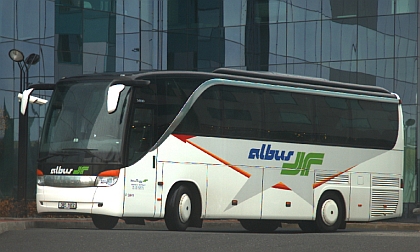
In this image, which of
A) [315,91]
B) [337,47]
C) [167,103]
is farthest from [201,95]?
[337,47]

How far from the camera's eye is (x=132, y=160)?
61.5 ft

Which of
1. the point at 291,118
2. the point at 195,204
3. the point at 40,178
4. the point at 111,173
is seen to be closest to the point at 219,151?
the point at 195,204

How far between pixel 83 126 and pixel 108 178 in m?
1.23

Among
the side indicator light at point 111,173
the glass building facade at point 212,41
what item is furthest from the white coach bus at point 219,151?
the glass building facade at point 212,41

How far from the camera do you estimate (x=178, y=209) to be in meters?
19.3

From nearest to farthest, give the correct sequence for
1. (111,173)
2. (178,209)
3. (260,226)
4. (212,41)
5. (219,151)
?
(111,173), (178,209), (219,151), (260,226), (212,41)

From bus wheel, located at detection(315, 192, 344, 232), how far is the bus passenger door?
515 centimetres

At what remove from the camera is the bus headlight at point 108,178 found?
60.8 feet

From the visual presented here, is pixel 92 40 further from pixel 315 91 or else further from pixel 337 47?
pixel 315 91

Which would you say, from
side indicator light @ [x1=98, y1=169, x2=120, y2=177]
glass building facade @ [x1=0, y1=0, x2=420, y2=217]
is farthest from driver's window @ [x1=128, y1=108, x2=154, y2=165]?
glass building facade @ [x1=0, y1=0, x2=420, y2=217]

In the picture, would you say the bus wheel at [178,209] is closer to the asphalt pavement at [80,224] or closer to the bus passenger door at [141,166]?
the bus passenger door at [141,166]

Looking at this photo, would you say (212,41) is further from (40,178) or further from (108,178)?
(108,178)

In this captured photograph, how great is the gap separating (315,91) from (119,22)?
2826 cm

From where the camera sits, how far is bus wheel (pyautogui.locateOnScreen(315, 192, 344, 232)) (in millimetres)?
22594
